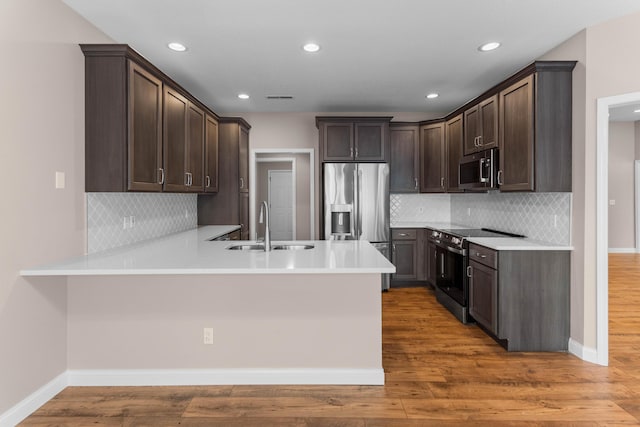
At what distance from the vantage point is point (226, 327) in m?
2.72

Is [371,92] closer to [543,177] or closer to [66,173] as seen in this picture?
[543,177]

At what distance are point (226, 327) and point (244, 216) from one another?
2949 millimetres

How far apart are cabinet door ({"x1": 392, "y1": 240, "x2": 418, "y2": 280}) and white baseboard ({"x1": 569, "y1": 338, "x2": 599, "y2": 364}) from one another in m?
2.46

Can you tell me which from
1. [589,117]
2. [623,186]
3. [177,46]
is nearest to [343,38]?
[177,46]

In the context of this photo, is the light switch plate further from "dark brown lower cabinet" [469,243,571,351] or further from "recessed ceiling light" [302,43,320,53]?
"dark brown lower cabinet" [469,243,571,351]

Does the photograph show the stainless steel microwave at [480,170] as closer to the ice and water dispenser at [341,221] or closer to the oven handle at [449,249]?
the oven handle at [449,249]

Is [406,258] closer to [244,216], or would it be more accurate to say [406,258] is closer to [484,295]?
[484,295]

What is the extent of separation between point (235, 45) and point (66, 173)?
171cm

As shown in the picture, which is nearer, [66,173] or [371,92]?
[66,173]

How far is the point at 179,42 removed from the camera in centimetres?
334

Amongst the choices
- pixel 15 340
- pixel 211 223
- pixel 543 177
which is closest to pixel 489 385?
pixel 543 177

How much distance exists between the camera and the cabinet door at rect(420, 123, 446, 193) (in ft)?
17.9

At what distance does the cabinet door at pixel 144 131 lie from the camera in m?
2.75

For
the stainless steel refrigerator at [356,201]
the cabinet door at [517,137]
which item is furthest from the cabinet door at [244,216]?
the cabinet door at [517,137]
